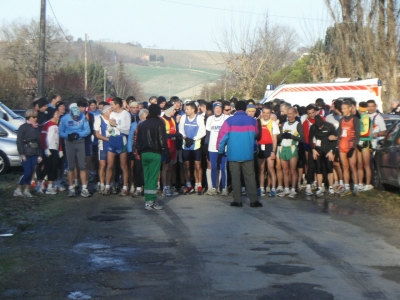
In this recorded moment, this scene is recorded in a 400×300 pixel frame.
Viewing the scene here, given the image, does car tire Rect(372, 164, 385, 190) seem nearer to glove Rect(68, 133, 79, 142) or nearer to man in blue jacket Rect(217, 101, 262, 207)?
man in blue jacket Rect(217, 101, 262, 207)

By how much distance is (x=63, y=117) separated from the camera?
15.4 metres

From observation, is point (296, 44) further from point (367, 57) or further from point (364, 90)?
point (364, 90)

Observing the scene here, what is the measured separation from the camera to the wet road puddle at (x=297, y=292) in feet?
23.2

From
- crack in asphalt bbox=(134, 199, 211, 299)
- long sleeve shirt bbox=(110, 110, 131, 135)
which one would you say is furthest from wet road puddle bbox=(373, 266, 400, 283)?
long sleeve shirt bbox=(110, 110, 131, 135)

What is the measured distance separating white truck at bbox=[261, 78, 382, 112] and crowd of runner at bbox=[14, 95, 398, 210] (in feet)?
24.1

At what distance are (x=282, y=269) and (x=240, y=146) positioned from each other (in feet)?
19.2

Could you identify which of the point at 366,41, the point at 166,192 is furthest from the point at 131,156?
the point at 366,41

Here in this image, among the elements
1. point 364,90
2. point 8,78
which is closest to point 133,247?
point 364,90

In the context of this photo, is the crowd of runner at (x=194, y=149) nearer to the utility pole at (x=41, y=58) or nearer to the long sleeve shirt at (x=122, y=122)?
the long sleeve shirt at (x=122, y=122)

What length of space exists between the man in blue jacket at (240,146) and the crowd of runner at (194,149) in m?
0.55

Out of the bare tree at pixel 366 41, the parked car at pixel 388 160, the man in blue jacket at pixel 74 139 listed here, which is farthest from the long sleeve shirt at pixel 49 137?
the bare tree at pixel 366 41

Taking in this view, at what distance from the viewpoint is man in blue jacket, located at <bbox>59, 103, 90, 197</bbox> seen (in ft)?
50.1

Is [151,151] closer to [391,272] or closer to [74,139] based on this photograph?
[74,139]

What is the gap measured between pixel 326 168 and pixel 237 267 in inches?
318
